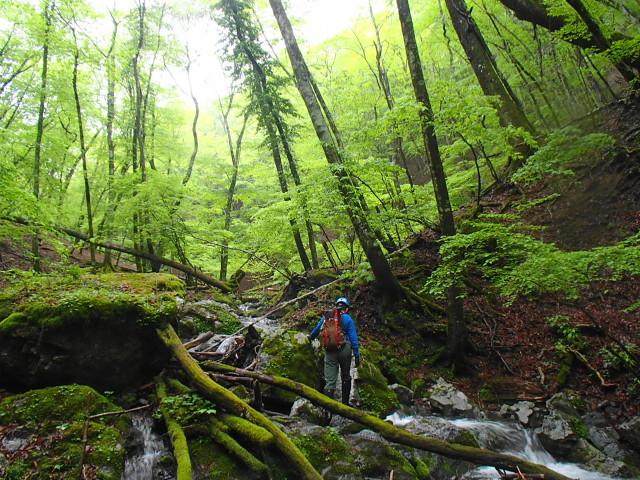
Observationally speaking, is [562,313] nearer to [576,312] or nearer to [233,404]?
[576,312]

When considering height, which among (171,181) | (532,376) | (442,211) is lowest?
(532,376)

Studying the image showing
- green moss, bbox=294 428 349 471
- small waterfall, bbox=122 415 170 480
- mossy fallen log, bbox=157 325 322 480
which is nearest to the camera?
mossy fallen log, bbox=157 325 322 480

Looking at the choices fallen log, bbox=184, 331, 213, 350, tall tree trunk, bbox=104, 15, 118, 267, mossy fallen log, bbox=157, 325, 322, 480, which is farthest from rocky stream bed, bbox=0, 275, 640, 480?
tall tree trunk, bbox=104, 15, 118, 267

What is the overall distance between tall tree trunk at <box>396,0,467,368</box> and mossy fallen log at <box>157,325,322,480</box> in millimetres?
5061

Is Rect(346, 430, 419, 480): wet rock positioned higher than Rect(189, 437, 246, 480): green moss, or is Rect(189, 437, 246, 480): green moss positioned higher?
Rect(189, 437, 246, 480): green moss

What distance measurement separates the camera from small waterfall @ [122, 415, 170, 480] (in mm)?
4422

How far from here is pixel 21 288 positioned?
6473mm

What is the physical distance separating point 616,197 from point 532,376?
5330 millimetres

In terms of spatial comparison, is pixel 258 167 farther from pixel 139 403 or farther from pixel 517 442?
pixel 517 442

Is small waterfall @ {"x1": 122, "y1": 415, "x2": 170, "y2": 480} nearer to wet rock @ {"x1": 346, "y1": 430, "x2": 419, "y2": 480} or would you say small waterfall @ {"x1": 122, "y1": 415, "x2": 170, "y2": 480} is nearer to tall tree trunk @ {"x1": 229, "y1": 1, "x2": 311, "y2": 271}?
wet rock @ {"x1": 346, "y1": 430, "x2": 419, "y2": 480}

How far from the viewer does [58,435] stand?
419cm

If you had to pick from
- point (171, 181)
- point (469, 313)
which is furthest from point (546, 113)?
point (171, 181)

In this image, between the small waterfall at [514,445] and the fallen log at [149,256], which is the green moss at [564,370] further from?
the fallen log at [149,256]

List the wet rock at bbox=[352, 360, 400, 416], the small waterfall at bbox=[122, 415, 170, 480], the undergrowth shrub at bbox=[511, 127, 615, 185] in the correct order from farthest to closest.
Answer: the wet rock at bbox=[352, 360, 400, 416]
the undergrowth shrub at bbox=[511, 127, 615, 185]
the small waterfall at bbox=[122, 415, 170, 480]
